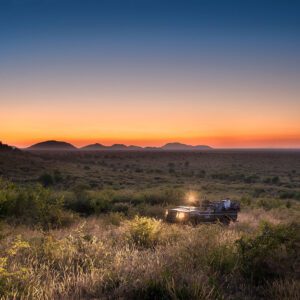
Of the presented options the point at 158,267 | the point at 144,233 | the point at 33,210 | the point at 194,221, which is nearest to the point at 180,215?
the point at 194,221

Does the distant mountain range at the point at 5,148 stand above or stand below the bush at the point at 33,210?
above

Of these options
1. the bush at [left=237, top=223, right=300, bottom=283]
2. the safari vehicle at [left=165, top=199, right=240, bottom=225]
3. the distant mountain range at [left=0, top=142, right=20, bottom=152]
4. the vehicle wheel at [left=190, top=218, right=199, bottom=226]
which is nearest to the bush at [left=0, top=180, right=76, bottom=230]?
the safari vehicle at [left=165, top=199, right=240, bottom=225]

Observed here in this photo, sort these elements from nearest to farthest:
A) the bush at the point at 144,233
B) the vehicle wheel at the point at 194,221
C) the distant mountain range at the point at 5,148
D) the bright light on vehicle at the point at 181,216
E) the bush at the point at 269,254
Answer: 1. the bush at the point at 269,254
2. the bush at the point at 144,233
3. the vehicle wheel at the point at 194,221
4. the bright light on vehicle at the point at 181,216
5. the distant mountain range at the point at 5,148

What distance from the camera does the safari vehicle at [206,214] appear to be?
13.4m

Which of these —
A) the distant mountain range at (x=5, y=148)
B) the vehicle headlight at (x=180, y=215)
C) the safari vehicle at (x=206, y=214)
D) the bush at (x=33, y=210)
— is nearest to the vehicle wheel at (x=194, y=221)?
the safari vehicle at (x=206, y=214)

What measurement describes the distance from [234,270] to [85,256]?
284cm

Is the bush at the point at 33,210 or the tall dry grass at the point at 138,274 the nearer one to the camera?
the tall dry grass at the point at 138,274

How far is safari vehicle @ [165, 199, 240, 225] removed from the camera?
44.1 feet

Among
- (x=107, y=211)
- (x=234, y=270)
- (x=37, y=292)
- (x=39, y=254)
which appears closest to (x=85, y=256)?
(x=39, y=254)

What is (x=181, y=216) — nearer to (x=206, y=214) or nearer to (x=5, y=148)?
(x=206, y=214)

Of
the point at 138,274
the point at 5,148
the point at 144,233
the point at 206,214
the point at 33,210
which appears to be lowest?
the point at 33,210

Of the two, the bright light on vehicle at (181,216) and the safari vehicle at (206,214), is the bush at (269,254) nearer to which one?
the safari vehicle at (206,214)

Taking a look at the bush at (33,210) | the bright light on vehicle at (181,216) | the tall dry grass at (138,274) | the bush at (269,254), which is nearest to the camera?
the tall dry grass at (138,274)

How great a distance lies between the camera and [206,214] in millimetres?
13594
